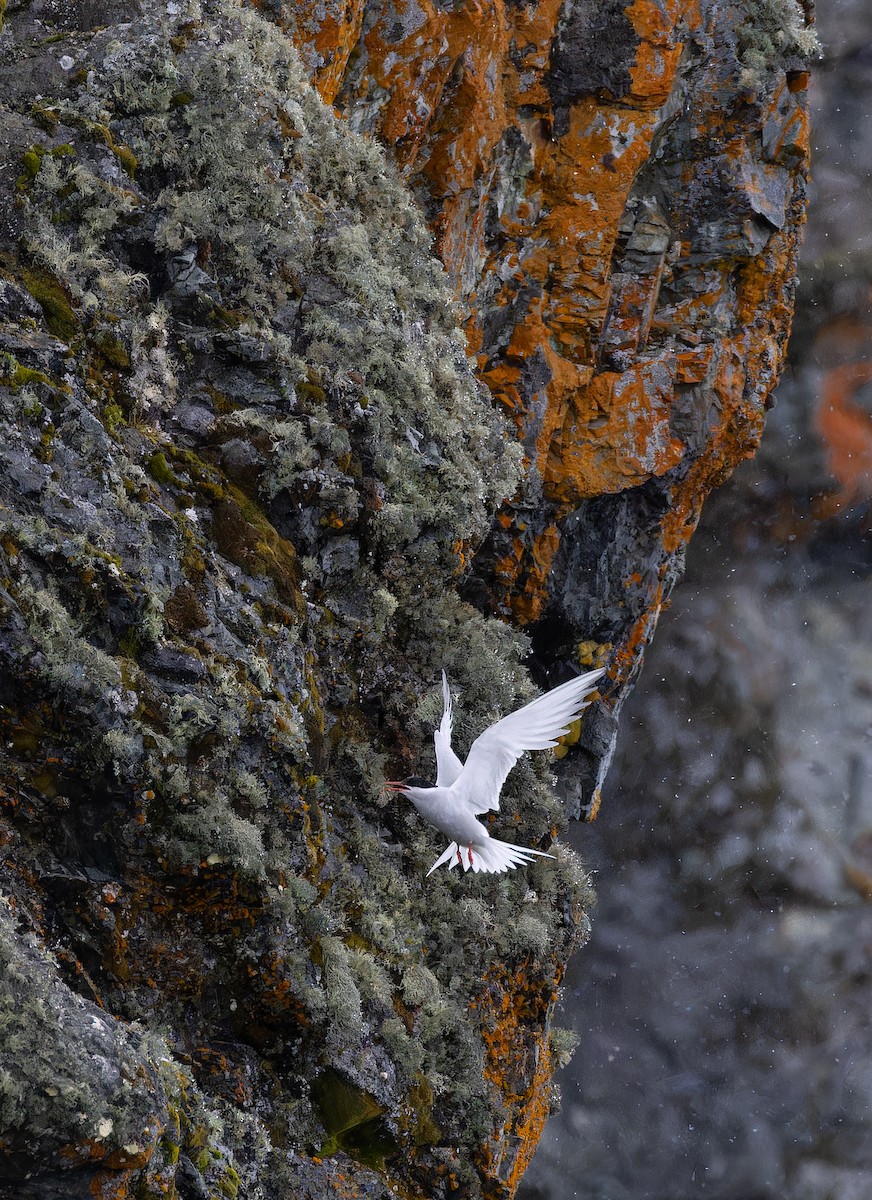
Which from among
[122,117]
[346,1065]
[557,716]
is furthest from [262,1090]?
[122,117]

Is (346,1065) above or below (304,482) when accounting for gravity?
below

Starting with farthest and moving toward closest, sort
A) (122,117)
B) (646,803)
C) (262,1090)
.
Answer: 1. (646,803)
2. (122,117)
3. (262,1090)

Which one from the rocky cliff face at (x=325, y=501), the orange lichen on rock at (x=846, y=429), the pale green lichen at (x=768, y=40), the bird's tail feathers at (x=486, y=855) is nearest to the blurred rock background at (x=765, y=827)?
the orange lichen on rock at (x=846, y=429)

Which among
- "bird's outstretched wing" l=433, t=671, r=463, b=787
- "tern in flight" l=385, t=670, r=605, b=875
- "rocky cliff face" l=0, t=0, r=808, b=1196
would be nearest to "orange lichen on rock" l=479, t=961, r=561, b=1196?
"rocky cliff face" l=0, t=0, r=808, b=1196

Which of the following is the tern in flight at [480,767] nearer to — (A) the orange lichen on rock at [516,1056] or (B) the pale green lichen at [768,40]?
(A) the orange lichen on rock at [516,1056]

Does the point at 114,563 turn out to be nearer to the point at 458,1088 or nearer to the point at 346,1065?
the point at 346,1065

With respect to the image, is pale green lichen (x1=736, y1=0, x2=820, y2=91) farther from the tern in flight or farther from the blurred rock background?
the blurred rock background

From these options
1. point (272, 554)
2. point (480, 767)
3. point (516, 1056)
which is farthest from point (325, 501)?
point (516, 1056)
